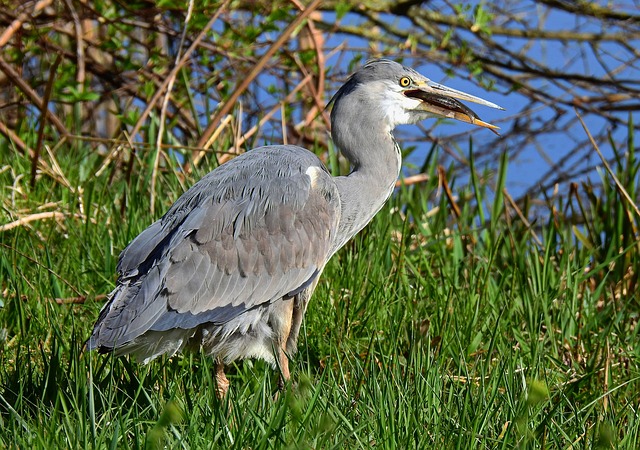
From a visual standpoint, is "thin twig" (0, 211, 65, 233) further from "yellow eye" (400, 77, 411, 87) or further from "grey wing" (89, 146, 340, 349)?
"yellow eye" (400, 77, 411, 87)

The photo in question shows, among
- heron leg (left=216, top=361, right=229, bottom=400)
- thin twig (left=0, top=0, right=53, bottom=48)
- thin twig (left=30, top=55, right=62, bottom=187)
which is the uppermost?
thin twig (left=0, top=0, right=53, bottom=48)

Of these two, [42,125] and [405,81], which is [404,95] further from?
[42,125]

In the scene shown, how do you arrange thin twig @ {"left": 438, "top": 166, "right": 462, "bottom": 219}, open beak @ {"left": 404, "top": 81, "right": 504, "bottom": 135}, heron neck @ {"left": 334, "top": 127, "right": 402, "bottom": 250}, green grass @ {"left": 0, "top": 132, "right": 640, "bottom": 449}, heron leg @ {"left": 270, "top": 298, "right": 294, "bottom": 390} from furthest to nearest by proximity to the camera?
1. thin twig @ {"left": 438, "top": 166, "right": 462, "bottom": 219}
2. open beak @ {"left": 404, "top": 81, "right": 504, "bottom": 135}
3. heron neck @ {"left": 334, "top": 127, "right": 402, "bottom": 250}
4. heron leg @ {"left": 270, "top": 298, "right": 294, "bottom": 390}
5. green grass @ {"left": 0, "top": 132, "right": 640, "bottom": 449}

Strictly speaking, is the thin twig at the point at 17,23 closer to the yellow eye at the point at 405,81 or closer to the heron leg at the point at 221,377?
the yellow eye at the point at 405,81

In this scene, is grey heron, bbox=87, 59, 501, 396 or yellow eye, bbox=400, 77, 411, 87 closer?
grey heron, bbox=87, 59, 501, 396

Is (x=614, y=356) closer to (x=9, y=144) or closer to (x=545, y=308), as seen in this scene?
(x=545, y=308)

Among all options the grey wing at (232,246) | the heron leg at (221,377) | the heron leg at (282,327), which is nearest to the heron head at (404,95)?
the grey wing at (232,246)

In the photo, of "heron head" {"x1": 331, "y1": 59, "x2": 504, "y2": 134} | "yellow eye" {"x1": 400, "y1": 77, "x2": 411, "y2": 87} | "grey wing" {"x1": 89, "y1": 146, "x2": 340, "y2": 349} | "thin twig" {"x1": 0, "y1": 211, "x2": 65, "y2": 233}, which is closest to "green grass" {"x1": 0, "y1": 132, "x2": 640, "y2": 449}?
"thin twig" {"x1": 0, "y1": 211, "x2": 65, "y2": 233}

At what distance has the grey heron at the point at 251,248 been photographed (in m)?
3.58

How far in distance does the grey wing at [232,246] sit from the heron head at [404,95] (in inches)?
18.6

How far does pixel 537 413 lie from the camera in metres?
3.03

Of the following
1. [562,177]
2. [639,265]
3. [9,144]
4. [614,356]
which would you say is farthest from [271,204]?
[562,177]

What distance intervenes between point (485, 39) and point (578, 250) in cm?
271

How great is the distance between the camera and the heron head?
4.26 m
